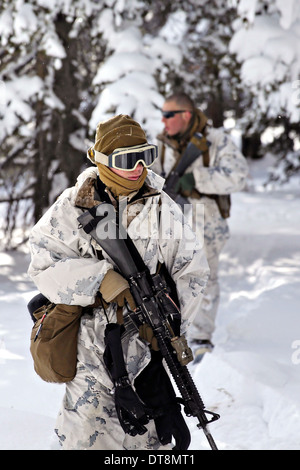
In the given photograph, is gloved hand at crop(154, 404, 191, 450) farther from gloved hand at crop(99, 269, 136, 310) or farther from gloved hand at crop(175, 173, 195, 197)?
gloved hand at crop(175, 173, 195, 197)

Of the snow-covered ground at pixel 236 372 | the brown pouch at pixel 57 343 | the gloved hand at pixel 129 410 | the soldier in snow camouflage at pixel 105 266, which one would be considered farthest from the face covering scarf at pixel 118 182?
the snow-covered ground at pixel 236 372

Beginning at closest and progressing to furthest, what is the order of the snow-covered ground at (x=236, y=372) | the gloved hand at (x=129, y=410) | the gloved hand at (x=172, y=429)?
the gloved hand at (x=129, y=410) < the gloved hand at (x=172, y=429) < the snow-covered ground at (x=236, y=372)

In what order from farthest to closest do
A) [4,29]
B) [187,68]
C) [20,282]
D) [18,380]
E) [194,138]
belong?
[187,68] → [20,282] → [4,29] → [194,138] → [18,380]

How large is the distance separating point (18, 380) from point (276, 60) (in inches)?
185

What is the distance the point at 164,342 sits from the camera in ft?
8.17

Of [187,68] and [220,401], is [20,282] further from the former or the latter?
[187,68]

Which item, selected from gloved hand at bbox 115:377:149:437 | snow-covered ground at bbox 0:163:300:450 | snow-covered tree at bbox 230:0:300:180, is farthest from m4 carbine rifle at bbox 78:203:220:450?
snow-covered tree at bbox 230:0:300:180

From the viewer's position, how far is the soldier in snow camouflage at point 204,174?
4.88 m

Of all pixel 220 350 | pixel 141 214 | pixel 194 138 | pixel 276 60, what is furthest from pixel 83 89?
pixel 141 214

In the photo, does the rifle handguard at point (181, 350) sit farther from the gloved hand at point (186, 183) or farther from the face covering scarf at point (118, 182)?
the gloved hand at point (186, 183)

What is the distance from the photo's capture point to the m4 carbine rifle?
246 centimetres

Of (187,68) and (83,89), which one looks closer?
(83,89)

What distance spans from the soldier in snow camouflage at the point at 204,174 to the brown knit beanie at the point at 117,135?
2337mm

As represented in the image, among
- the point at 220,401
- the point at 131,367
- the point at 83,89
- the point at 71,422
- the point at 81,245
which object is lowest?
the point at 220,401
